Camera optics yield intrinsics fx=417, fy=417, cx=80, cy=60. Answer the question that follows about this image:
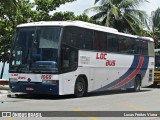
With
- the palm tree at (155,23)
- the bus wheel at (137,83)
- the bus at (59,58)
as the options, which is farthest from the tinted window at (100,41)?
the palm tree at (155,23)

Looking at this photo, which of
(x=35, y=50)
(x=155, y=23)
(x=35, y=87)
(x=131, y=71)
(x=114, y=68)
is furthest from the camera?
(x=155, y=23)

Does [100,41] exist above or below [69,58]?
above

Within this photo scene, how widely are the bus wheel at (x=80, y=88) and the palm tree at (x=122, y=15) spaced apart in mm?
19844

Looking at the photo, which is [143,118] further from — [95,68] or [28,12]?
[28,12]

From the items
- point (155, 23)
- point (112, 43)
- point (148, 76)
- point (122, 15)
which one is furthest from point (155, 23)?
point (112, 43)

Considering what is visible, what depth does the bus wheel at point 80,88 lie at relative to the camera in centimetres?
1869

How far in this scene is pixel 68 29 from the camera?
17.8 metres

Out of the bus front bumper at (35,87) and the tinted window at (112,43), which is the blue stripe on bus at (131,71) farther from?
the bus front bumper at (35,87)

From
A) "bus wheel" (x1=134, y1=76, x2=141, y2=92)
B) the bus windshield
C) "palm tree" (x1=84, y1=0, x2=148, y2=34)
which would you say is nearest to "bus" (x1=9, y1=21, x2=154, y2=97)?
the bus windshield

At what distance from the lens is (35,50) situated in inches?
695

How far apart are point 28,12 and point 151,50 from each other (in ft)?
29.4

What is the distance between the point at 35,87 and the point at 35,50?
158 cm

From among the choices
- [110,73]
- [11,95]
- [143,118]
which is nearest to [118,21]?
[110,73]

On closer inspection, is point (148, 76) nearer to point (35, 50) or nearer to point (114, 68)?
point (114, 68)
